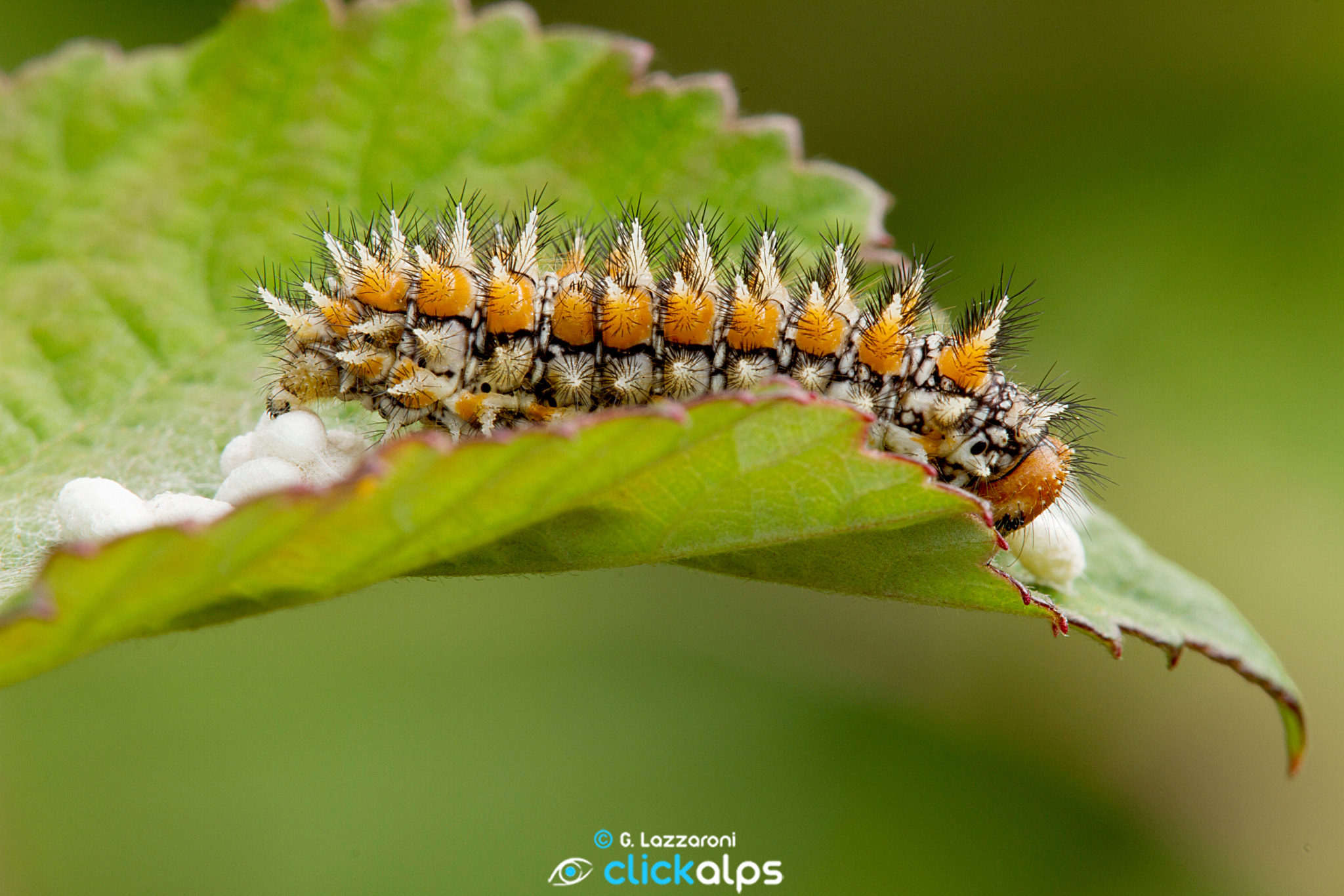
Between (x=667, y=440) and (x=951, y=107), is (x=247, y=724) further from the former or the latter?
(x=951, y=107)

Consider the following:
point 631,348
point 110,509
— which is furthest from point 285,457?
point 631,348

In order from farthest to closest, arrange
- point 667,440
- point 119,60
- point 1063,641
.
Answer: point 1063,641
point 119,60
point 667,440

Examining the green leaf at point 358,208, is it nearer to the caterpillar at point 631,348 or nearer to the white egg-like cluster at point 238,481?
the white egg-like cluster at point 238,481

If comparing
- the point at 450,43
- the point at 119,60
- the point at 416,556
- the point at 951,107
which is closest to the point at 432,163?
the point at 450,43

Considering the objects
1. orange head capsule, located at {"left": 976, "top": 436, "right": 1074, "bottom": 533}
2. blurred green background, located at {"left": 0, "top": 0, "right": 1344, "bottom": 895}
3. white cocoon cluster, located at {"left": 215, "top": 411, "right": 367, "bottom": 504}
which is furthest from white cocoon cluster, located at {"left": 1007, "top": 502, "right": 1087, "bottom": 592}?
blurred green background, located at {"left": 0, "top": 0, "right": 1344, "bottom": 895}

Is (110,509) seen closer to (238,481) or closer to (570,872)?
(238,481)

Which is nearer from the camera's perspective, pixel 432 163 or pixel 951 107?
pixel 432 163
